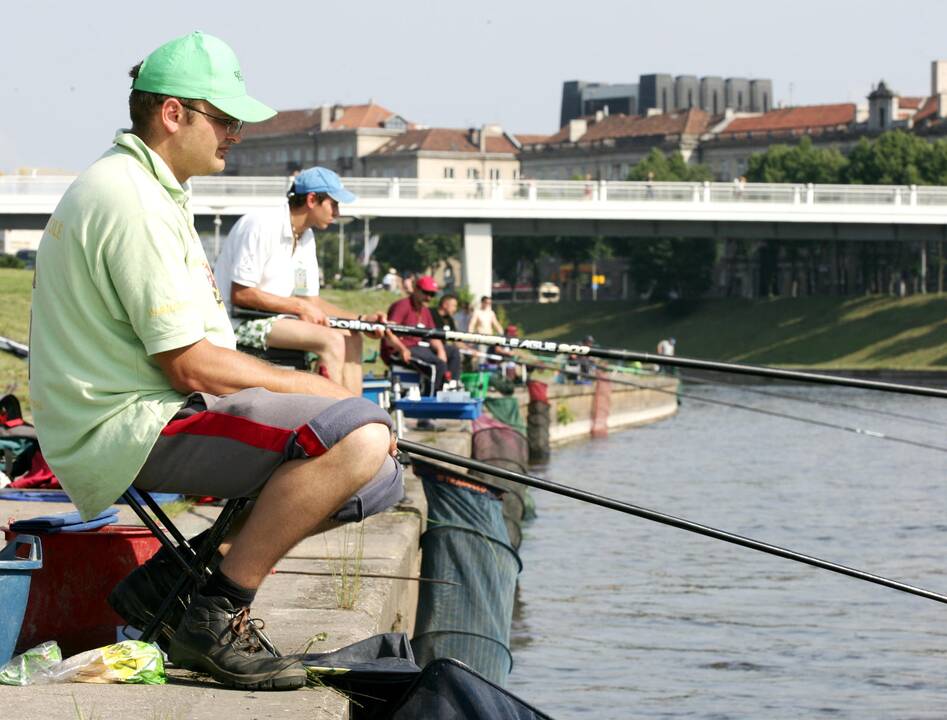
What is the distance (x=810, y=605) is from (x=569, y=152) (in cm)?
13760

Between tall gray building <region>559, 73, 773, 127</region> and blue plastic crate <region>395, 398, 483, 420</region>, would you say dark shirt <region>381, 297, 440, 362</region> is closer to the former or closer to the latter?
blue plastic crate <region>395, 398, 483, 420</region>

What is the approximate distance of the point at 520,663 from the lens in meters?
9.36

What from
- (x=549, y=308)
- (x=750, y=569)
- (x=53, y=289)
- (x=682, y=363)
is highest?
(x=53, y=289)

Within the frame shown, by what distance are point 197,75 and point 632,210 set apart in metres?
56.7

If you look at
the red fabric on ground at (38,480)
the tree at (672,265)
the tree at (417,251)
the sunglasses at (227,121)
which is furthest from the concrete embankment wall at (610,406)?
the tree at (417,251)

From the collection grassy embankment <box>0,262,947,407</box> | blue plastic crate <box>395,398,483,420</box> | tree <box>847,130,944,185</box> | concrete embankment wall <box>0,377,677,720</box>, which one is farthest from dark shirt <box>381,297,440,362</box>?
tree <box>847,130,944,185</box>

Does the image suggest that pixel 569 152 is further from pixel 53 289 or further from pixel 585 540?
pixel 53 289

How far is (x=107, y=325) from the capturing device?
14.0 ft

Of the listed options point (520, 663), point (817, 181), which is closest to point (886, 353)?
point (817, 181)

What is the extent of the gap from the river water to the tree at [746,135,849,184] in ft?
243

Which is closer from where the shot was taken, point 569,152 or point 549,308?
point 549,308

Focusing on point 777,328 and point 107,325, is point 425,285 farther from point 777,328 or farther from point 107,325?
point 777,328

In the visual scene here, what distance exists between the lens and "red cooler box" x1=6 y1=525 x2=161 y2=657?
15.9 ft

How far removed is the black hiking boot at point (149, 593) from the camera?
4660 millimetres
